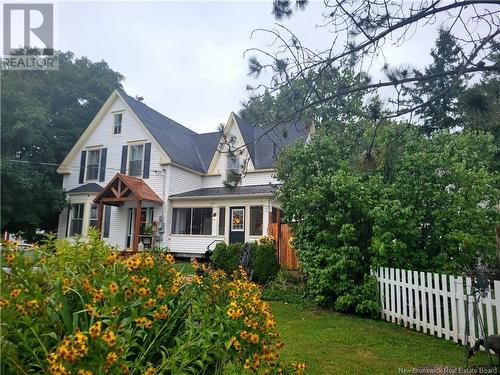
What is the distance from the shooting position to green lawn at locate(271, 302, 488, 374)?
12.7 feet

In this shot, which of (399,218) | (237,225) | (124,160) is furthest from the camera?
(124,160)

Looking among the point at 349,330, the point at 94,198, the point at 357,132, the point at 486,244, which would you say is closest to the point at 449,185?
the point at 486,244

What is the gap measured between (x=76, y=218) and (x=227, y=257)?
11.7m

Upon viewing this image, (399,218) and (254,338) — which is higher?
(399,218)

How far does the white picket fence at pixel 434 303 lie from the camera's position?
4477 millimetres

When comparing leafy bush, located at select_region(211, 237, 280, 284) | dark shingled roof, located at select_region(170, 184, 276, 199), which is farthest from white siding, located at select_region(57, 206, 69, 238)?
leafy bush, located at select_region(211, 237, 280, 284)

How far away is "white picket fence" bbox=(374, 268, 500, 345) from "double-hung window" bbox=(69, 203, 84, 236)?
16.9 meters

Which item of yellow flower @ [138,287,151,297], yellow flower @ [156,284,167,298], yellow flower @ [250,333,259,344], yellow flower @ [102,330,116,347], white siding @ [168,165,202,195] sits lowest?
yellow flower @ [250,333,259,344]

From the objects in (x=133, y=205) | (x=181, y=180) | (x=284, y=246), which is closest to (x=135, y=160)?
(x=133, y=205)

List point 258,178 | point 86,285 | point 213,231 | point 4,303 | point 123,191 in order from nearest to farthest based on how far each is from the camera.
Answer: point 4,303 < point 86,285 < point 213,231 < point 123,191 < point 258,178

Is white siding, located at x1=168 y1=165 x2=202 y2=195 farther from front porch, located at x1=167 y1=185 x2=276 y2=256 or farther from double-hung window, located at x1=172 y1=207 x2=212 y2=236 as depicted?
double-hung window, located at x1=172 y1=207 x2=212 y2=236

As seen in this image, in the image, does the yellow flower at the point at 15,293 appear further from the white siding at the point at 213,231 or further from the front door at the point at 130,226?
the front door at the point at 130,226

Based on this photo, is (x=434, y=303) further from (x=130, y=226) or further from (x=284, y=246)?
(x=130, y=226)

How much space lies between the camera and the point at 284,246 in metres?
11.1
